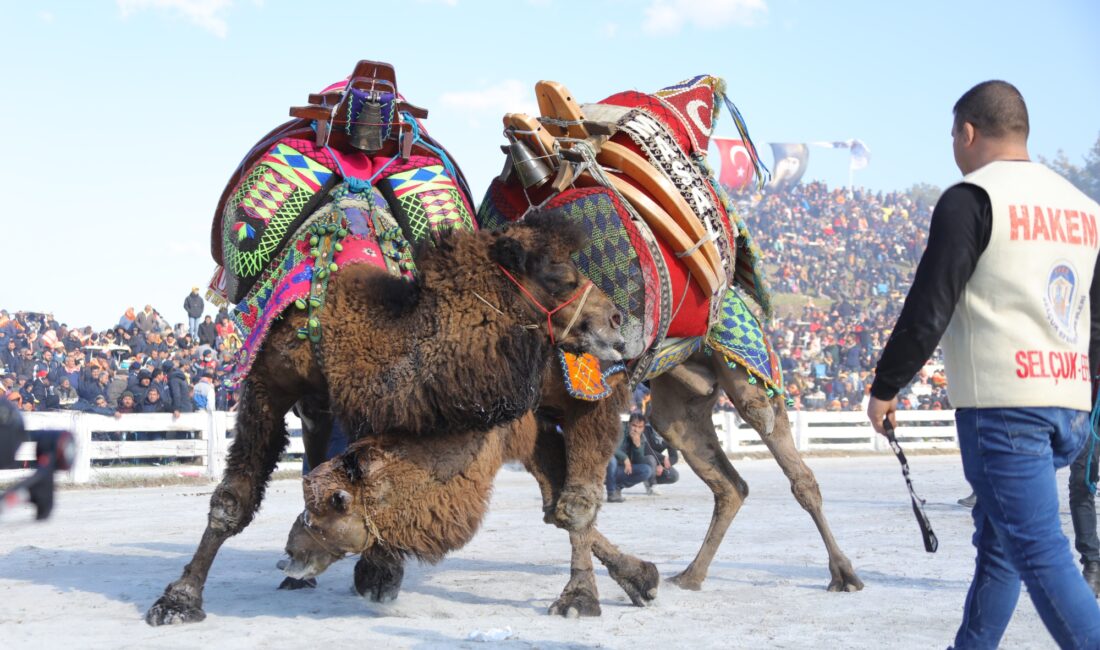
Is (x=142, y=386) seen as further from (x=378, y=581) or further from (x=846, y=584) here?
(x=846, y=584)

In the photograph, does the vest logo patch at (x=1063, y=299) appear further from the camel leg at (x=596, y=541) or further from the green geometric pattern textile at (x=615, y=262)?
the camel leg at (x=596, y=541)

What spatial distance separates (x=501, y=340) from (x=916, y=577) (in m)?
3.55

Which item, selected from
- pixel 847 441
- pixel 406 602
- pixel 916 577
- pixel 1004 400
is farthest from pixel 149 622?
pixel 847 441

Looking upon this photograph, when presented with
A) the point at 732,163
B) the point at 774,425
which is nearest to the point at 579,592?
the point at 774,425

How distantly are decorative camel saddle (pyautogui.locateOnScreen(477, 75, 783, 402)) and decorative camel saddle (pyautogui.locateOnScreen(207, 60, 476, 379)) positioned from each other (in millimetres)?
620

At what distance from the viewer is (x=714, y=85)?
799 cm

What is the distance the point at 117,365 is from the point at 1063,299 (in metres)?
18.0

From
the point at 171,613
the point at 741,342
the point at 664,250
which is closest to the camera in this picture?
the point at 171,613

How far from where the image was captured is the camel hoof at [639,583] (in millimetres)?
6371

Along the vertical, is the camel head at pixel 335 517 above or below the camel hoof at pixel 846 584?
above

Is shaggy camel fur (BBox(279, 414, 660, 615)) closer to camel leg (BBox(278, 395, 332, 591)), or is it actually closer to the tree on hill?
camel leg (BBox(278, 395, 332, 591))

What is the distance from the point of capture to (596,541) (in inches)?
257

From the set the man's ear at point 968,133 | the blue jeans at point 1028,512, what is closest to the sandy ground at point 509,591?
the blue jeans at point 1028,512

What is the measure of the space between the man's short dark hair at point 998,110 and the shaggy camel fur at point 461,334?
1889 millimetres
